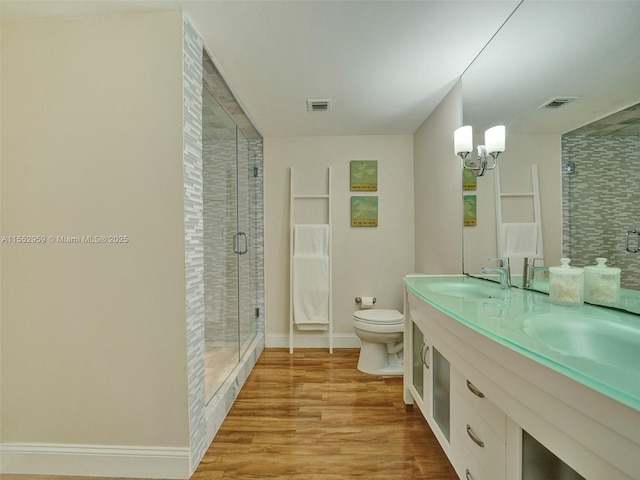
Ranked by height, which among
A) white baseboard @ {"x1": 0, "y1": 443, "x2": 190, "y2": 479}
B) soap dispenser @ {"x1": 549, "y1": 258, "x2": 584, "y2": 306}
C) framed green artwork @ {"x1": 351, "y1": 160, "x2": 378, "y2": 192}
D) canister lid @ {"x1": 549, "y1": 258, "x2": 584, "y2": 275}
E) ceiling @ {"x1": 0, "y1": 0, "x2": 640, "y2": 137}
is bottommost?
white baseboard @ {"x1": 0, "y1": 443, "x2": 190, "y2": 479}

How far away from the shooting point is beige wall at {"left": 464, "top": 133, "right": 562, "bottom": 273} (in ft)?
4.08

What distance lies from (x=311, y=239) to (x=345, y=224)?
368mm

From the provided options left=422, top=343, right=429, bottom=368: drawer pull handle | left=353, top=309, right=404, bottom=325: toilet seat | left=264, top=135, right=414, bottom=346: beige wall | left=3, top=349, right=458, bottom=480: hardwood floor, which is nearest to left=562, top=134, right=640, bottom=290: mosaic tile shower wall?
left=422, top=343, right=429, bottom=368: drawer pull handle

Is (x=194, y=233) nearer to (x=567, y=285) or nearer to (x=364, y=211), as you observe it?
(x=567, y=285)

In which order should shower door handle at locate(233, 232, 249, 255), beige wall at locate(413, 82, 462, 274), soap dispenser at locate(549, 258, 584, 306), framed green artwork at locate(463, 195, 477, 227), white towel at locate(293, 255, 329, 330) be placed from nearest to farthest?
1. soap dispenser at locate(549, 258, 584, 306)
2. framed green artwork at locate(463, 195, 477, 227)
3. beige wall at locate(413, 82, 462, 274)
4. shower door handle at locate(233, 232, 249, 255)
5. white towel at locate(293, 255, 329, 330)

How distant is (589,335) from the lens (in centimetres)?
87

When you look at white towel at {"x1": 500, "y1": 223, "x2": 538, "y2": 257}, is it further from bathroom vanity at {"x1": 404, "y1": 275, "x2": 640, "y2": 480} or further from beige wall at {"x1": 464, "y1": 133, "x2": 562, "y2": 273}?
bathroom vanity at {"x1": 404, "y1": 275, "x2": 640, "y2": 480}

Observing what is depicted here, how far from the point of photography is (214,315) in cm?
208

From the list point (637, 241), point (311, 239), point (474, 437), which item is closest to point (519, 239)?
point (637, 241)

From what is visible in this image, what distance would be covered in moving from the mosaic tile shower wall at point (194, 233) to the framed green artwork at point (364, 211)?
1.70 m

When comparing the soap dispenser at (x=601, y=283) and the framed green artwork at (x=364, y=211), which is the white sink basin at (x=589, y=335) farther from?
the framed green artwork at (x=364, y=211)

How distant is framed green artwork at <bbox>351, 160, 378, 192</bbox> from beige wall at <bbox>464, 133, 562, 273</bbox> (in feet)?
4.03

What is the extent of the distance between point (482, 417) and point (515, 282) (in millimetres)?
866

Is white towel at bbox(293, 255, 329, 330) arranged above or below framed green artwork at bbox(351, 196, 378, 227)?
below
